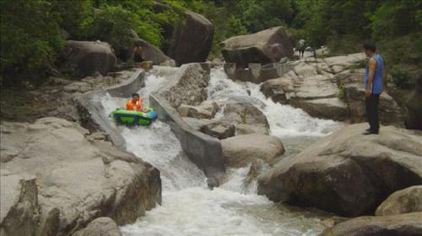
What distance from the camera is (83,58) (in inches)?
750

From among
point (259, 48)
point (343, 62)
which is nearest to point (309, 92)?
point (343, 62)

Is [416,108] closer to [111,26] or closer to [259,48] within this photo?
[111,26]

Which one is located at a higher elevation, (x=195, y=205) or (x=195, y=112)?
(x=195, y=205)

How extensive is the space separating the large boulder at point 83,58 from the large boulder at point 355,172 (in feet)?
34.2

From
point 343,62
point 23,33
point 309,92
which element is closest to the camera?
point 23,33

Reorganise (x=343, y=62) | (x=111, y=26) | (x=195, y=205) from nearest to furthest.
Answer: (x=195, y=205) → (x=111, y=26) → (x=343, y=62)

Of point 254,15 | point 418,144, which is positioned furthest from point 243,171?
point 254,15

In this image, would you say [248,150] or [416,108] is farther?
[416,108]

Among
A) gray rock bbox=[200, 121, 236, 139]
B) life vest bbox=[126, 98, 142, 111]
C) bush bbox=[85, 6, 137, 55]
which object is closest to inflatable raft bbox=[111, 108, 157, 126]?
life vest bbox=[126, 98, 142, 111]

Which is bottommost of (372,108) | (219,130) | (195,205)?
(219,130)

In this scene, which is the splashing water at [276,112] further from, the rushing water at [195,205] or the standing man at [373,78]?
the standing man at [373,78]

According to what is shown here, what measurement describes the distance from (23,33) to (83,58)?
5457mm

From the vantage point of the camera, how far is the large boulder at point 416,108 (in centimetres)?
1570

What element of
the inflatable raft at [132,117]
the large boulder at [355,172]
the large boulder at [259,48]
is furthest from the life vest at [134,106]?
the large boulder at [259,48]
